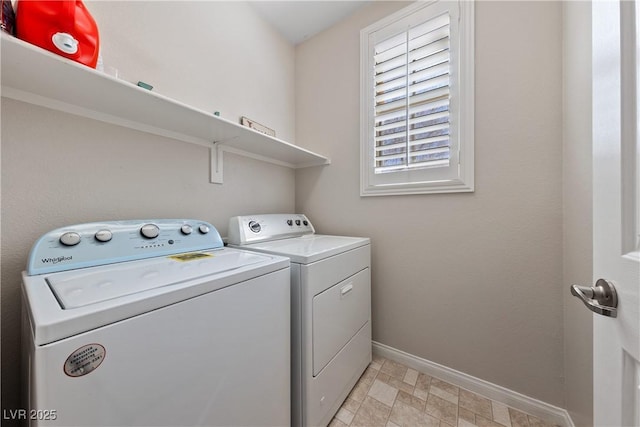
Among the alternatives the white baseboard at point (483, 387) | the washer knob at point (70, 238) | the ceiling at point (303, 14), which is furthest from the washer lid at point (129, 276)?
the ceiling at point (303, 14)

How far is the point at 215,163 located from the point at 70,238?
30.7 inches

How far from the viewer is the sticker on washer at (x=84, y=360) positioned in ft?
1.34

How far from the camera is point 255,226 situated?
1363 mm

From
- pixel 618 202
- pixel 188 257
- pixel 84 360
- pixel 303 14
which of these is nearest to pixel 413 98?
pixel 303 14

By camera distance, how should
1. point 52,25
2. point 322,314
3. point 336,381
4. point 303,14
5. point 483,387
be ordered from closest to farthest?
point 52,25, point 322,314, point 336,381, point 483,387, point 303,14

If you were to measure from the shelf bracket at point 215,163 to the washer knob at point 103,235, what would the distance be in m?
0.63

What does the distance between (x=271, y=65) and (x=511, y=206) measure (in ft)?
6.51

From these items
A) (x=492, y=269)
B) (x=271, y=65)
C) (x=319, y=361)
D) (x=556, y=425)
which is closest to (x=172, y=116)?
(x=271, y=65)

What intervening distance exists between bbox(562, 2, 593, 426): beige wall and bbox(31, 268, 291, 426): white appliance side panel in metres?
1.21

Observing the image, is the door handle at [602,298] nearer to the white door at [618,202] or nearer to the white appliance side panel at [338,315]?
the white door at [618,202]

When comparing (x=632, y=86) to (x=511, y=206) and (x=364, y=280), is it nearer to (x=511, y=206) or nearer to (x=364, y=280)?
(x=511, y=206)

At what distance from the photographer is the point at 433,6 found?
1394mm

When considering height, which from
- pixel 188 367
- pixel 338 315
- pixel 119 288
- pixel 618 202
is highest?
pixel 618 202

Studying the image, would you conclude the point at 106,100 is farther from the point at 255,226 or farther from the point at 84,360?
the point at 84,360
